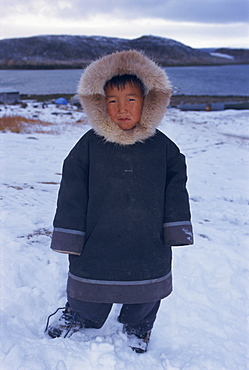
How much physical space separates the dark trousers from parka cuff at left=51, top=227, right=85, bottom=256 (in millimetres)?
352

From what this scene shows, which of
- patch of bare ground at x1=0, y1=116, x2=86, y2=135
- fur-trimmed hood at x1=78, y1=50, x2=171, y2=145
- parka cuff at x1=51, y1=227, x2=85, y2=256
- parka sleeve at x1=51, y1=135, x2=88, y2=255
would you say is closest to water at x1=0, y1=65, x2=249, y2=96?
patch of bare ground at x1=0, y1=116, x2=86, y2=135

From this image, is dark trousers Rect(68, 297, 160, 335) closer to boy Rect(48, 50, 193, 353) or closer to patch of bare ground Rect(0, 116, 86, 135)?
boy Rect(48, 50, 193, 353)

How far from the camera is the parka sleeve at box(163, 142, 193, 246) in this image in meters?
1.97

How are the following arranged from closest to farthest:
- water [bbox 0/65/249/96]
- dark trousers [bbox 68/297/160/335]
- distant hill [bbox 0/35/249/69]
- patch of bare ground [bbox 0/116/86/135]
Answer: dark trousers [bbox 68/297/160/335] → patch of bare ground [bbox 0/116/86/135] → water [bbox 0/65/249/96] → distant hill [bbox 0/35/249/69]

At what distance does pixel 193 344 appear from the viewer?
7.25 ft

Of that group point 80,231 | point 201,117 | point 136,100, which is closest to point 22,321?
point 80,231

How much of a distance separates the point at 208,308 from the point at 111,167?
4.52 ft

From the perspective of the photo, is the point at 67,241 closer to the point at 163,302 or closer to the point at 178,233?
the point at 178,233

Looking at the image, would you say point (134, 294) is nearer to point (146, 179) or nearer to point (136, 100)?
point (146, 179)

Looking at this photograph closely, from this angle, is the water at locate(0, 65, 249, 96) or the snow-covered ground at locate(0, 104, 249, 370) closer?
the snow-covered ground at locate(0, 104, 249, 370)

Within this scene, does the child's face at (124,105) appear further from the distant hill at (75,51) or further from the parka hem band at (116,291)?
the distant hill at (75,51)

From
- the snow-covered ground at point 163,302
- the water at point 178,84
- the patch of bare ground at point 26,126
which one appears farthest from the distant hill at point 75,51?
the snow-covered ground at point 163,302

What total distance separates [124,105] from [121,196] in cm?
52

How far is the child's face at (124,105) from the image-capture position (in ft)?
6.51
